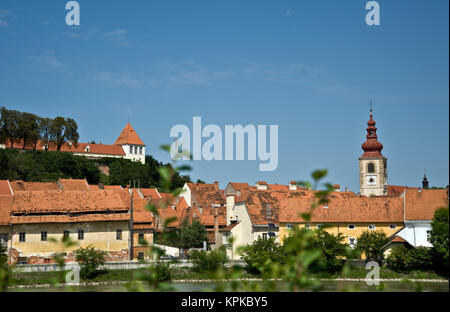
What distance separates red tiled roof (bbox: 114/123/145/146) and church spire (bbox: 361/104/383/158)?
156ft

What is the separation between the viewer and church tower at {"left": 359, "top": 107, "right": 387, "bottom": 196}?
89750 mm

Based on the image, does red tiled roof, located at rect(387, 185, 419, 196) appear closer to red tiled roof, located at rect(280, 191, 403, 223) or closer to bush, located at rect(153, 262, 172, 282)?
red tiled roof, located at rect(280, 191, 403, 223)

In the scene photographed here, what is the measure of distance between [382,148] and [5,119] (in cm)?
5510

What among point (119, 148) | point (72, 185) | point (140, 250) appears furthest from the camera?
point (119, 148)

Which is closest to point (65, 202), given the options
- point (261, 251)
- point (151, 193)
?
point (261, 251)

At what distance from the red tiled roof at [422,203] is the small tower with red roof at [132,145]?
258ft

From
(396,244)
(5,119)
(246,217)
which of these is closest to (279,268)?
(396,244)

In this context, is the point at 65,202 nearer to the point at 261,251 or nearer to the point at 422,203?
the point at 261,251

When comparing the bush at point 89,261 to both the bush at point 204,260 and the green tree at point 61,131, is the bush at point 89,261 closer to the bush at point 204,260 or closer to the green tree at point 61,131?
the bush at point 204,260

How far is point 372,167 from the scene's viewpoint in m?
90.2

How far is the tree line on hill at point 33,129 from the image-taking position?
293ft

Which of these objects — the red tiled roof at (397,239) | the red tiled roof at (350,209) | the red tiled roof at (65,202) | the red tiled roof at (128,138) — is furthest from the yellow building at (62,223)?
the red tiled roof at (128,138)

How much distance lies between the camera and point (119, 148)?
119m
